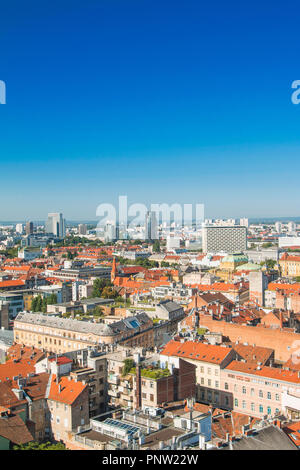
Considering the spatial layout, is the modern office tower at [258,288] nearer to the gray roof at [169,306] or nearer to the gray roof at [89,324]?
the gray roof at [169,306]

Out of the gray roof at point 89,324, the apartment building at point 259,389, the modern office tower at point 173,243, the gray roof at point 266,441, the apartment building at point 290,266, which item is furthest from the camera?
the modern office tower at point 173,243

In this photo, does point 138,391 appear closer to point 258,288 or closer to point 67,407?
point 67,407

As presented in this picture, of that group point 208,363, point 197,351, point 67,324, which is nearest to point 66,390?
point 208,363

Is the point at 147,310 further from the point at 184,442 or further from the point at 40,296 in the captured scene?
the point at 184,442

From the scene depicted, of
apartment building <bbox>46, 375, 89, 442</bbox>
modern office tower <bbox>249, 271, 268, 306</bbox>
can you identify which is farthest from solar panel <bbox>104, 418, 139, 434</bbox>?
modern office tower <bbox>249, 271, 268, 306</bbox>

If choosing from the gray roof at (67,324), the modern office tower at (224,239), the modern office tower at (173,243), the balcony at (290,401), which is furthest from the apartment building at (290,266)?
the balcony at (290,401)

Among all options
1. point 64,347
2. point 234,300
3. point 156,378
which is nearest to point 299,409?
point 156,378
